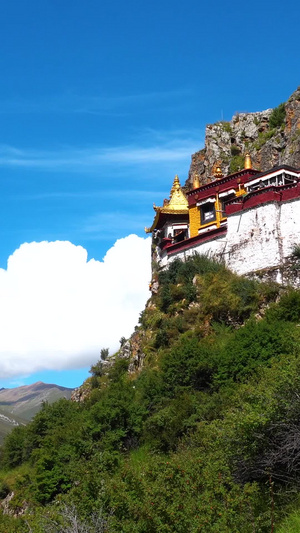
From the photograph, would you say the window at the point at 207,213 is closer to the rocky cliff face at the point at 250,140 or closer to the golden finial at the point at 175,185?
the golden finial at the point at 175,185

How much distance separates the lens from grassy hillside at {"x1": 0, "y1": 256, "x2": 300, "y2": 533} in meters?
13.9

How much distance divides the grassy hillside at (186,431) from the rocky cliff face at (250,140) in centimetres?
1440

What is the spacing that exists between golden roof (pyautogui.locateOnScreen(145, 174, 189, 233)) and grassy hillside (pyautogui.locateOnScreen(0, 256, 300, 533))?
6079 millimetres

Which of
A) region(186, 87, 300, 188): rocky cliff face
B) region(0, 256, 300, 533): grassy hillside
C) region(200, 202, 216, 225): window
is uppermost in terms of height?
region(186, 87, 300, 188): rocky cliff face

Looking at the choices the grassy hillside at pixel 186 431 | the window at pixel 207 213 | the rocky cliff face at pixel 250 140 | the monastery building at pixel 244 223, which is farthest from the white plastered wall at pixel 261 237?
the rocky cliff face at pixel 250 140

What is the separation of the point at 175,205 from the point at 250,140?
11921mm

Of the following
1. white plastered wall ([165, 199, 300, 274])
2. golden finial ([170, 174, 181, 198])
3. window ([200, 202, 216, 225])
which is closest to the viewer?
white plastered wall ([165, 199, 300, 274])

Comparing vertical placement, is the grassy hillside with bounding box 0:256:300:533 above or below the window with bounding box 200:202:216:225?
below

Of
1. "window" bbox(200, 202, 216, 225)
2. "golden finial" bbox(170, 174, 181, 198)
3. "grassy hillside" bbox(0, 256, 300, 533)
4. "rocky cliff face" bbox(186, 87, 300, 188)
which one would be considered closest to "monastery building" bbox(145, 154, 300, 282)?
"window" bbox(200, 202, 216, 225)

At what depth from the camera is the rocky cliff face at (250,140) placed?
149 ft

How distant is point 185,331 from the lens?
33406mm

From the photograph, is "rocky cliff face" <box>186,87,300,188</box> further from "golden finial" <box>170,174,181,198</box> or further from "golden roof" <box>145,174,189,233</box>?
"golden roof" <box>145,174,189,233</box>

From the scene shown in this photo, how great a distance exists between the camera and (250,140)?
5075 centimetres

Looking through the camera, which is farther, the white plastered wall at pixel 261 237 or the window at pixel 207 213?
the window at pixel 207 213
